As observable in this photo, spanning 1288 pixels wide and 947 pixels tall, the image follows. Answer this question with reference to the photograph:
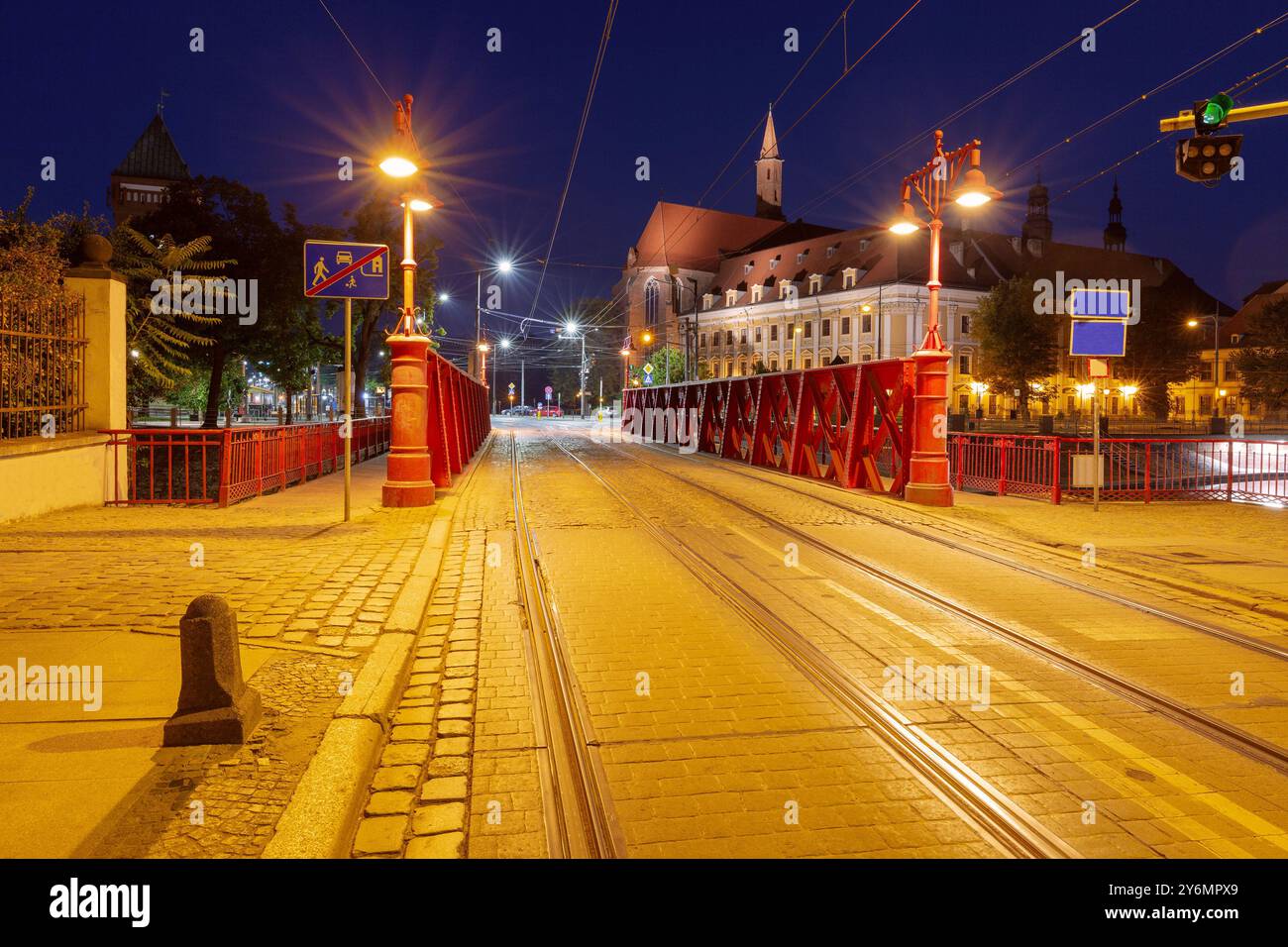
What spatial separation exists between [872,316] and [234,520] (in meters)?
67.9

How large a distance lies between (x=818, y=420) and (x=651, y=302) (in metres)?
84.6

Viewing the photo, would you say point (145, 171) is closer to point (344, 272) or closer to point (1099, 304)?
point (344, 272)

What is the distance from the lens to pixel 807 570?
30.1ft

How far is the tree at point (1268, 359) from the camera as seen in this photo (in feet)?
193

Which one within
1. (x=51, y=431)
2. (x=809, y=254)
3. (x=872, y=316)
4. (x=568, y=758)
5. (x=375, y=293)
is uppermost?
(x=809, y=254)

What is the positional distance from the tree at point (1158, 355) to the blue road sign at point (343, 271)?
71414 millimetres

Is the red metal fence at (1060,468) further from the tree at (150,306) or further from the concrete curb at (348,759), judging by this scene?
the tree at (150,306)

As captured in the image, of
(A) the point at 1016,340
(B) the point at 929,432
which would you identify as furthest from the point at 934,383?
(A) the point at 1016,340

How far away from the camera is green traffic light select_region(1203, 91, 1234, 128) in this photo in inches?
414

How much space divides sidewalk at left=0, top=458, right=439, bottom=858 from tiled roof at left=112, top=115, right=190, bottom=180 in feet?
319

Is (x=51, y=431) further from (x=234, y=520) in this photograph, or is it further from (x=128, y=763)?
(x=128, y=763)

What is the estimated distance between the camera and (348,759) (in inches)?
157

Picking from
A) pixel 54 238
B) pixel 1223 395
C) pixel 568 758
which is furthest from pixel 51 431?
pixel 1223 395

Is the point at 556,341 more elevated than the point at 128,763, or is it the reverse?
the point at 556,341
